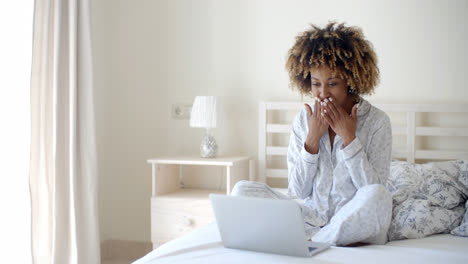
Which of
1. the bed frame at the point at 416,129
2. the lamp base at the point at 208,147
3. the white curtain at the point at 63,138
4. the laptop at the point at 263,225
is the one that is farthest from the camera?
the lamp base at the point at 208,147

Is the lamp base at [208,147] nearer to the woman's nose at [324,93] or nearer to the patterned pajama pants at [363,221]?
the woman's nose at [324,93]

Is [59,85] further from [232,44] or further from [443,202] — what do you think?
[443,202]

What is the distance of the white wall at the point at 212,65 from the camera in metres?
2.56

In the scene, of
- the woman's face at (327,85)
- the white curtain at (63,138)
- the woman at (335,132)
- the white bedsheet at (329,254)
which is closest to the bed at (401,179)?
the white bedsheet at (329,254)

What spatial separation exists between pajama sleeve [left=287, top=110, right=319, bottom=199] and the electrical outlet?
1.22 m

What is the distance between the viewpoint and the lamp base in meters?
2.67

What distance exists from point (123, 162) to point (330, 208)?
1694 millimetres

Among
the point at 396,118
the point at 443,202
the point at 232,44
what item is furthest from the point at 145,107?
the point at 443,202

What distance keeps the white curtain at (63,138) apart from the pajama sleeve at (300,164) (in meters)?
1.14

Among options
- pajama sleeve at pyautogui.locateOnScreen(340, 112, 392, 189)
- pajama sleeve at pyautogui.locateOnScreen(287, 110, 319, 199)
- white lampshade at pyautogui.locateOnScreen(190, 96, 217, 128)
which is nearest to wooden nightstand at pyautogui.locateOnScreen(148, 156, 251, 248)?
white lampshade at pyautogui.locateOnScreen(190, 96, 217, 128)

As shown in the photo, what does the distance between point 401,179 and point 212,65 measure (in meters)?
1.34

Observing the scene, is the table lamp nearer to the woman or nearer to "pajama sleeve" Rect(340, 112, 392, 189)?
the woman

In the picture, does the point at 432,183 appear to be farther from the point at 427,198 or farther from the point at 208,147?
the point at 208,147

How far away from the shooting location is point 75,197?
2398 millimetres
